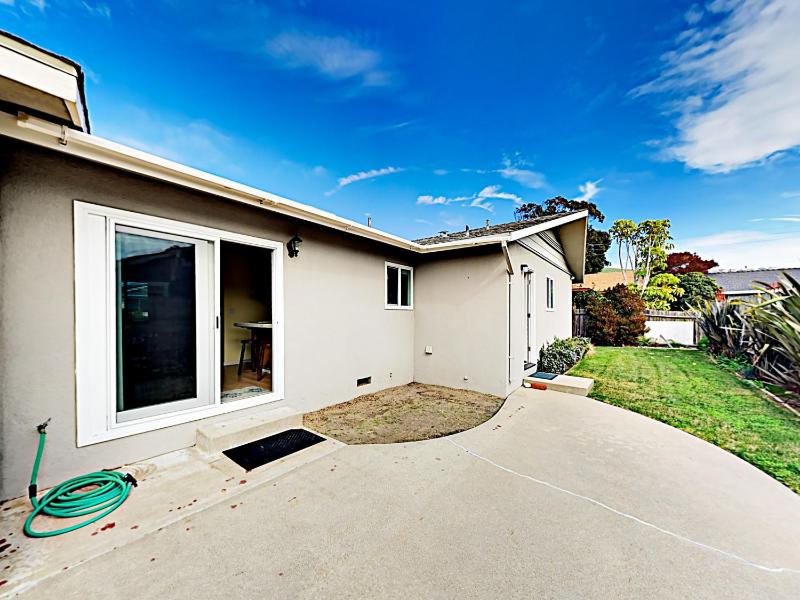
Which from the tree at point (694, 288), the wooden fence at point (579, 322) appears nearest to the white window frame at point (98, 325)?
the wooden fence at point (579, 322)

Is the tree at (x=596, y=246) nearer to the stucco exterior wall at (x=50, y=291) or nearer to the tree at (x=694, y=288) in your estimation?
the tree at (x=694, y=288)

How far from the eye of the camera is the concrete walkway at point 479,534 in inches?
75.8

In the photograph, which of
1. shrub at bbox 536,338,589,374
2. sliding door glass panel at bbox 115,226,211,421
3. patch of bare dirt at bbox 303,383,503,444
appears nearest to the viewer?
sliding door glass panel at bbox 115,226,211,421

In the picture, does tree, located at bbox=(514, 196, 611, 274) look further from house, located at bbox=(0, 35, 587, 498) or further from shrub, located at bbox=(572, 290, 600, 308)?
house, located at bbox=(0, 35, 587, 498)

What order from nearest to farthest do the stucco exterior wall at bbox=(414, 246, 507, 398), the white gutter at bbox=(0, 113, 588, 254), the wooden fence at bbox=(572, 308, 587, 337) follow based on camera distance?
the white gutter at bbox=(0, 113, 588, 254), the stucco exterior wall at bbox=(414, 246, 507, 398), the wooden fence at bbox=(572, 308, 587, 337)

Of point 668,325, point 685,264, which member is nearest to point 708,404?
point 668,325

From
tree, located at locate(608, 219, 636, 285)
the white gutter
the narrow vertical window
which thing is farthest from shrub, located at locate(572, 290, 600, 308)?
the white gutter

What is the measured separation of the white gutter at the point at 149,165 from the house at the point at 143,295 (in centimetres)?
1

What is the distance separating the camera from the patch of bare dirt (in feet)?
14.3

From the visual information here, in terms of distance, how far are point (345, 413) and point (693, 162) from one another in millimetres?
17270

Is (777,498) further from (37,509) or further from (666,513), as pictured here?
(37,509)

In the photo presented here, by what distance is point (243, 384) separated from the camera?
5613mm

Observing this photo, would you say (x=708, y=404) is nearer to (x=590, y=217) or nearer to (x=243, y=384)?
(x=243, y=384)

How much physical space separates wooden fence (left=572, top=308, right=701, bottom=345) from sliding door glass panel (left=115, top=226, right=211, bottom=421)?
15106 millimetres
